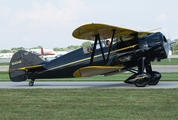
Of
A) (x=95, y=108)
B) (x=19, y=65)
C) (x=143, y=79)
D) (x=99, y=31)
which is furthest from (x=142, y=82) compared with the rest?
(x=19, y=65)

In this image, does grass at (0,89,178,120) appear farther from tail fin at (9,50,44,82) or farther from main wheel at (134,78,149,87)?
tail fin at (9,50,44,82)

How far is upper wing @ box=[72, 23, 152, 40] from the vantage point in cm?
1045

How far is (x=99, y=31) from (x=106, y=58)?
1.62m

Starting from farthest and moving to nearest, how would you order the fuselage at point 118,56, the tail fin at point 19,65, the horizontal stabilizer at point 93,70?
the tail fin at point 19,65
the fuselage at point 118,56
the horizontal stabilizer at point 93,70

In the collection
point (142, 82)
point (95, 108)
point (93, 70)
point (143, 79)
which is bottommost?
point (95, 108)

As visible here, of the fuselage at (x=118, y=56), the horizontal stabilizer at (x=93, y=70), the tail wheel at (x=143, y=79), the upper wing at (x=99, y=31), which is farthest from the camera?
the fuselage at (x=118, y=56)

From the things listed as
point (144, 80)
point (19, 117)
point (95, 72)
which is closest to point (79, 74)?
point (95, 72)

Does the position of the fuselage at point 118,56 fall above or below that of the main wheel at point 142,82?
above

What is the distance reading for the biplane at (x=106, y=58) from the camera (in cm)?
1123

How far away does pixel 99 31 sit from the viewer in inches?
448

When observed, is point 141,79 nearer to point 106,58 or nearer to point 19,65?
point 106,58

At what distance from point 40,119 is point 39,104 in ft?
6.34

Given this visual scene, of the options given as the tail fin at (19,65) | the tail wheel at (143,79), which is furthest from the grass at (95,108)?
the tail fin at (19,65)

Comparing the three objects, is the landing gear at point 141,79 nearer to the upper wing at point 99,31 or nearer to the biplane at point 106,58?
the biplane at point 106,58
